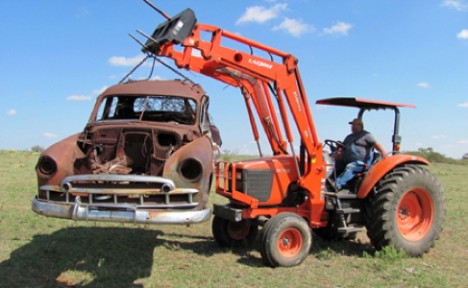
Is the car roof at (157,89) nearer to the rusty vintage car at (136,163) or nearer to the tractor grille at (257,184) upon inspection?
the rusty vintage car at (136,163)

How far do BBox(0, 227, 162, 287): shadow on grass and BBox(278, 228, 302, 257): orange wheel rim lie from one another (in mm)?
1892

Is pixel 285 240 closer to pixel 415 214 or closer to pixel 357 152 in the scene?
pixel 357 152

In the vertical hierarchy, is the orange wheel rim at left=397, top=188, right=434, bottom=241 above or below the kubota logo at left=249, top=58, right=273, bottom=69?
below

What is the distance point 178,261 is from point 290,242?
65.2 inches

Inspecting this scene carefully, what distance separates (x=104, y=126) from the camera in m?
6.45

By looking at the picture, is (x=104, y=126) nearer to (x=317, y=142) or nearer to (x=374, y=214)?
(x=317, y=142)

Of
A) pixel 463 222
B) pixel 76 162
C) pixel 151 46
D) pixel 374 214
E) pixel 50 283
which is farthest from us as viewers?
pixel 463 222

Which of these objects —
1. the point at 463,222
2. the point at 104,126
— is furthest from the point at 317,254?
the point at 463,222

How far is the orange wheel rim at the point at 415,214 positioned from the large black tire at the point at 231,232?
2.43 metres

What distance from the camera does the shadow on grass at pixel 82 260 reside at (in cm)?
572

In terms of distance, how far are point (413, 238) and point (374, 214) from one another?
93 cm

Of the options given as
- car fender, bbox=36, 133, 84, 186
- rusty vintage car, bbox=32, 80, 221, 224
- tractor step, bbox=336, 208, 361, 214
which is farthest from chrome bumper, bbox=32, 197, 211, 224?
tractor step, bbox=336, 208, 361, 214

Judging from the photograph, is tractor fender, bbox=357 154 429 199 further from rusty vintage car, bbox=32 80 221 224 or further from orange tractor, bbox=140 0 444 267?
rusty vintage car, bbox=32 80 221 224

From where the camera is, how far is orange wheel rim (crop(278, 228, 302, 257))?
261 inches
